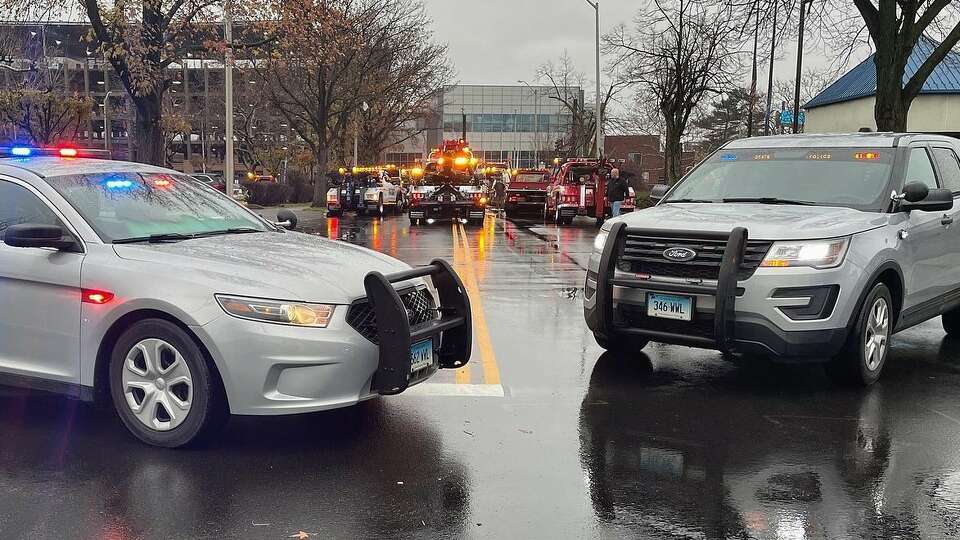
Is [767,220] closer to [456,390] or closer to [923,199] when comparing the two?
[923,199]

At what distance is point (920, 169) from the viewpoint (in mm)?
7691

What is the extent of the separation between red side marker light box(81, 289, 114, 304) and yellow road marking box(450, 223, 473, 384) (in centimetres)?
265

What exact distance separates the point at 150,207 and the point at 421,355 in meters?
2.18

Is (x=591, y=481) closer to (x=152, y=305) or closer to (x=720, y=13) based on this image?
(x=152, y=305)

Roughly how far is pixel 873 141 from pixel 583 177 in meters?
21.7

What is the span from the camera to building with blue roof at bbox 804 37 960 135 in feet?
132

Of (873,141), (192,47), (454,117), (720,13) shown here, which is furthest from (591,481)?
(454,117)

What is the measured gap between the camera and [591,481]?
470 centimetres

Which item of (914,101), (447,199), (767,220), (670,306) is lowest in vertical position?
(670,306)

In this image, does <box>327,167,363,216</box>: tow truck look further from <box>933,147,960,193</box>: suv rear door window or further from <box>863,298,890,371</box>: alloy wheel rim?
<box>863,298,890,371</box>: alloy wheel rim

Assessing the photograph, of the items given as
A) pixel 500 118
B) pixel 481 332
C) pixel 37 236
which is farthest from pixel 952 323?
pixel 500 118

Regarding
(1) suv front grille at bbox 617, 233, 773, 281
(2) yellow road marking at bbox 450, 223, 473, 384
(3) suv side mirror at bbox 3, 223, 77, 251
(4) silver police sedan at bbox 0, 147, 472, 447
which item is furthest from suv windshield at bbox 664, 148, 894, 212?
(3) suv side mirror at bbox 3, 223, 77, 251

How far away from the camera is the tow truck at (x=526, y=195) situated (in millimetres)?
34188

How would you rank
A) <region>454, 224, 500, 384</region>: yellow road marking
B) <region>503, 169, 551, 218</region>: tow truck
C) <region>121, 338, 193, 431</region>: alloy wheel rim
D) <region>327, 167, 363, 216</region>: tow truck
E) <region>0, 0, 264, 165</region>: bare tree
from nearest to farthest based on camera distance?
<region>121, 338, 193, 431</region>: alloy wheel rim, <region>454, 224, 500, 384</region>: yellow road marking, <region>0, 0, 264, 165</region>: bare tree, <region>327, 167, 363, 216</region>: tow truck, <region>503, 169, 551, 218</region>: tow truck
